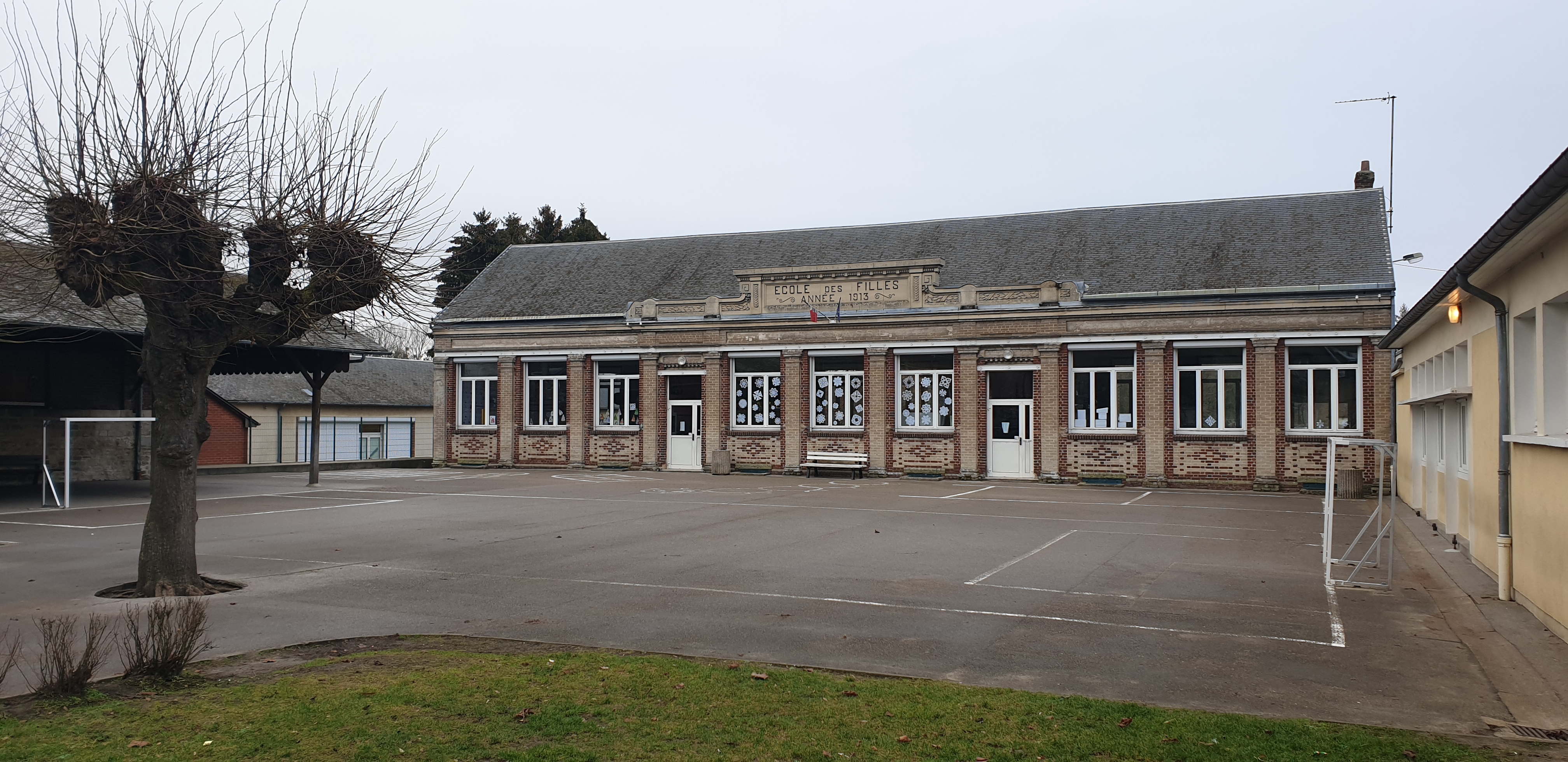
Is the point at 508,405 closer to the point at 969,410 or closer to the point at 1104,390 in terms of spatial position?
the point at 969,410

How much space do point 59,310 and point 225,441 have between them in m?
25.9

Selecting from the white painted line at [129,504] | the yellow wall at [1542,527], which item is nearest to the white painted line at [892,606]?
the yellow wall at [1542,527]

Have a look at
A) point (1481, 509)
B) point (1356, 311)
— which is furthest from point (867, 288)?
point (1481, 509)

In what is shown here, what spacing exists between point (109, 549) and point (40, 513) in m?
6.32

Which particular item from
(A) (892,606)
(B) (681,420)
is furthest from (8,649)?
(B) (681,420)

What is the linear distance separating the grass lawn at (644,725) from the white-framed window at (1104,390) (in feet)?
68.9

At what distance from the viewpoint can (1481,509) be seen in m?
11.2

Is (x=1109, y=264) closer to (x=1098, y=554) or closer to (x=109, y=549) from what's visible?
(x=1098, y=554)

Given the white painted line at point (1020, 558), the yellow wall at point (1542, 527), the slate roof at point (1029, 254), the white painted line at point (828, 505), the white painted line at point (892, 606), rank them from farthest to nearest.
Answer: the slate roof at point (1029, 254) → the white painted line at point (828, 505) → the white painted line at point (1020, 558) → the white painted line at point (892, 606) → the yellow wall at point (1542, 527)

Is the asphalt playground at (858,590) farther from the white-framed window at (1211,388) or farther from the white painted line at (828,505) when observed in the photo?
the white-framed window at (1211,388)

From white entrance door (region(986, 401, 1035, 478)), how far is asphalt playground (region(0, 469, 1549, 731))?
687 centimetres

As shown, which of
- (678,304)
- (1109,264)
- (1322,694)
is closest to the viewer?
(1322,694)

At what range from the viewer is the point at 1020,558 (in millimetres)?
13172

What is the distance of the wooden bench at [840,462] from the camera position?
93.6 ft
